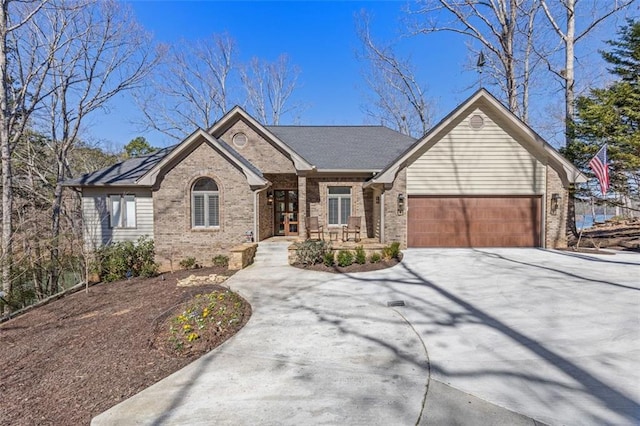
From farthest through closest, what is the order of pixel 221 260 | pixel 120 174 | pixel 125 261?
pixel 120 174 < pixel 221 260 < pixel 125 261

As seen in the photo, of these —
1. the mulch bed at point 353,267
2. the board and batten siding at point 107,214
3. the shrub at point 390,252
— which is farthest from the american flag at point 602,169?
the board and batten siding at point 107,214

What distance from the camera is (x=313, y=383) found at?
10.7 ft

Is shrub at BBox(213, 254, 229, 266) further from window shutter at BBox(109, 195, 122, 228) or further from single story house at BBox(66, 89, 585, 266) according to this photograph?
window shutter at BBox(109, 195, 122, 228)

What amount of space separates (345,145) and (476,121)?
6182mm

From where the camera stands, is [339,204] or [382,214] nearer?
[382,214]

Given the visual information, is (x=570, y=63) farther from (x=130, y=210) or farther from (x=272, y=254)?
(x=130, y=210)

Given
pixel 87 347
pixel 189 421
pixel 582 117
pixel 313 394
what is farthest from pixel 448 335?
pixel 582 117

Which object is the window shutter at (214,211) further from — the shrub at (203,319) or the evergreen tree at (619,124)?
the evergreen tree at (619,124)

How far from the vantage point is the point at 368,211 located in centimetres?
1401

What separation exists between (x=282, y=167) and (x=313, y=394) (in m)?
11.3

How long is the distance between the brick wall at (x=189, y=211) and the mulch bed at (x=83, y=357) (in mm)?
3664

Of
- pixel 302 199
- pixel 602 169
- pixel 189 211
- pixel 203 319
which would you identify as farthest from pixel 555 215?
pixel 189 211

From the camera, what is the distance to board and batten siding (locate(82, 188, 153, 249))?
13.1 m

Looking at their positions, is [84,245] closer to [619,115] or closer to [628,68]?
[619,115]
